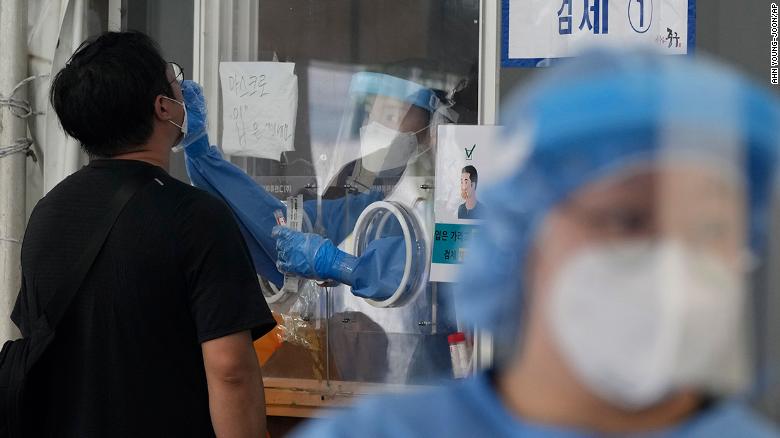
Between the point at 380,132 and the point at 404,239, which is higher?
the point at 380,132

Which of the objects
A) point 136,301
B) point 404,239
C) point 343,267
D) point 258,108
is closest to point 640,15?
point 404,239

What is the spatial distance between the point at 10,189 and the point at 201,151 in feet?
3.34

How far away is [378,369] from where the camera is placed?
11.2ft

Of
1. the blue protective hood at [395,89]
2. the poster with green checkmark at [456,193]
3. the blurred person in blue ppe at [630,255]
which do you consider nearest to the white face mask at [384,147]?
the blue protective hood at [395,89]

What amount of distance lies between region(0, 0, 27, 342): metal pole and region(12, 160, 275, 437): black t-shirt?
1.45 metres

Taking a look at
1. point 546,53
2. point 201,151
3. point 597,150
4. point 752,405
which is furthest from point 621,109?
point 546,53

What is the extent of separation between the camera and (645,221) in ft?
2.98

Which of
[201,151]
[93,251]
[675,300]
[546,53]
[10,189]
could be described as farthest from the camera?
[10,189]

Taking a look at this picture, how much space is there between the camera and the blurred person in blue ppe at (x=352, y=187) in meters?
3.02

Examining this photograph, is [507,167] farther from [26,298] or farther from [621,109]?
[26,298]

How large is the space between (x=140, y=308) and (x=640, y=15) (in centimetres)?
185

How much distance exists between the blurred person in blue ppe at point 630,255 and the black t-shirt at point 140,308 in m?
1.13

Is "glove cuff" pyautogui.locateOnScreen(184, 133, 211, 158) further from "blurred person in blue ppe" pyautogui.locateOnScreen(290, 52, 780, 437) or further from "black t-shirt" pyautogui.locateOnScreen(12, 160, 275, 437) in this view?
"blurred person in blue ppe" pyautogui.locateOnScreen(290, 52, 780, 437)

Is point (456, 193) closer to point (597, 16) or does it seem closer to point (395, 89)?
point (395, 89)
